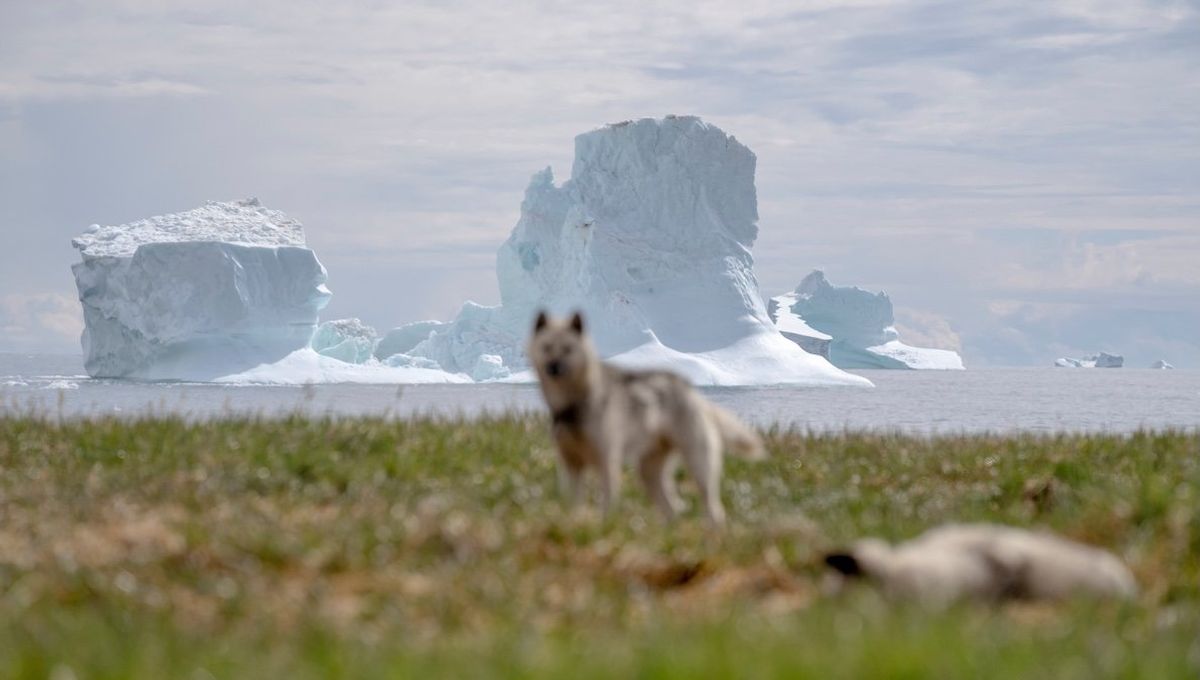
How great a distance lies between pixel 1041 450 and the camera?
50.6ft

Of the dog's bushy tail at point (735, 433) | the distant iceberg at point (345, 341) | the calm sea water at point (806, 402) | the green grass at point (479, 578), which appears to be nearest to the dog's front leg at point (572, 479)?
the green grass at point (479, 578)

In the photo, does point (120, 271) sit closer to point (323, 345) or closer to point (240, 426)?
point (323, 345)

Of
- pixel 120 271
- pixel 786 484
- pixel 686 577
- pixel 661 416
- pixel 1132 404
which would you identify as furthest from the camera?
pixel 1132 404

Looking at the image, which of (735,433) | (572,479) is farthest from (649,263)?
(572,479)

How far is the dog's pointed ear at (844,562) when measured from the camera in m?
6.50

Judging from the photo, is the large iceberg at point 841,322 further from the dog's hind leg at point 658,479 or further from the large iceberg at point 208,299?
A: the dog's hind leg at point 658,479

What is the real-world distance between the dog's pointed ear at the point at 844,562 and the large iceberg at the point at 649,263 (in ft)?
195

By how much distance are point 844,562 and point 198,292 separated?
60617 millimetres

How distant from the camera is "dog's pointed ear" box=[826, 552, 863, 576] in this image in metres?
6.50

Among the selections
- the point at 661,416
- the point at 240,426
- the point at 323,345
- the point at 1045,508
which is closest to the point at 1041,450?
the point at 1045,508

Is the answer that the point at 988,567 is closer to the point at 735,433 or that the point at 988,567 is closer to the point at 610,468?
the point at 610,468

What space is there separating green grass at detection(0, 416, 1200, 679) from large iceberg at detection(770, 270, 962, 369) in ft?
273

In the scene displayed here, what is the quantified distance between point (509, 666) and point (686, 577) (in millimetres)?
2651

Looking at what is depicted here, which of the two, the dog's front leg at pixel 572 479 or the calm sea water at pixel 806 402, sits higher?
the dog's front leg at pixel 572 479
